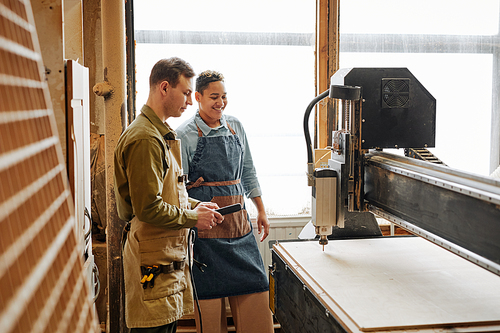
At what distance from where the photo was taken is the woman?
7.76ft

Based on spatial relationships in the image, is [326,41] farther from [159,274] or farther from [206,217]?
[159,274]

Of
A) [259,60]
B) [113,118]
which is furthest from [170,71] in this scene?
[259,60]

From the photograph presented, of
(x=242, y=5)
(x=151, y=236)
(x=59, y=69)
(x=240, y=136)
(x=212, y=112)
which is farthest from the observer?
(x=242, y=5)

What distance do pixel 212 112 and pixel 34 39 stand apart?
2027mm

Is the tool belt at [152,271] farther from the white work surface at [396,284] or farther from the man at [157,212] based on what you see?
the white work surface at [396,284]

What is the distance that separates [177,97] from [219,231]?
86 centimetres

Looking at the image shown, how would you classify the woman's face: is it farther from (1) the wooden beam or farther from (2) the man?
(1) the wooden beam

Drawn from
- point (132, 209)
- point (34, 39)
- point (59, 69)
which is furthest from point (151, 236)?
point (34, 39)

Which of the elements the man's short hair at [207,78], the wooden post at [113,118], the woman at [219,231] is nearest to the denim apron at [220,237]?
the woman at [219,231]

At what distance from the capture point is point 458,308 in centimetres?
109

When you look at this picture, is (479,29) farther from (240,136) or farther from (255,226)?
(255,226)

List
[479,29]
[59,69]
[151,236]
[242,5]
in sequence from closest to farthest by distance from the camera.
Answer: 1. [59,69]
2. [151,236]
3. [242,5]
4. [479,29]

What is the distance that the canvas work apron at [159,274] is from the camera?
1.74 m

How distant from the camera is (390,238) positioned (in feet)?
5.95
